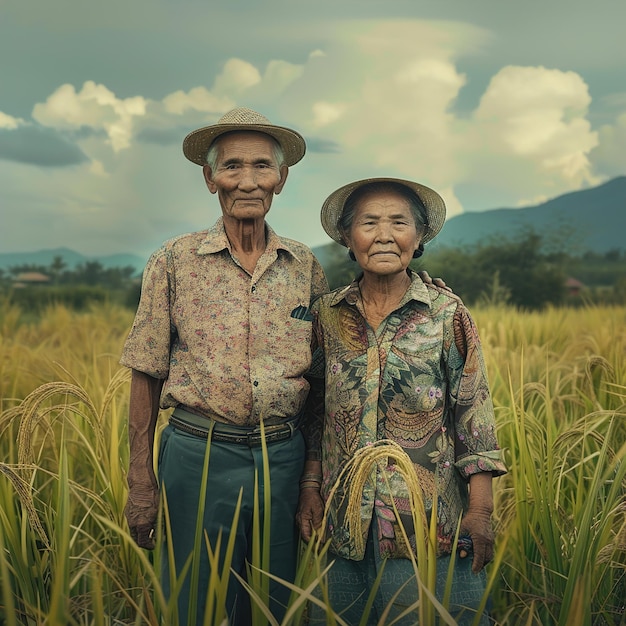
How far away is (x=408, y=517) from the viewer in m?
2.27

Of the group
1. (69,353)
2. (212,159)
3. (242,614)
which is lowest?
(242,614)

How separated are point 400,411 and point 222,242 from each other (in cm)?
81

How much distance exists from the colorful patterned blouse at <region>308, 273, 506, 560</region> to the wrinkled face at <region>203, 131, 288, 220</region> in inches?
16.6

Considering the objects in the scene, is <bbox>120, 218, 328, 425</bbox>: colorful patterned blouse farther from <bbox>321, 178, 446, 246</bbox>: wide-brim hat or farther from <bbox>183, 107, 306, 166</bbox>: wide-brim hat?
<bbox>183, 107, 306, 166</bbox>: wide-brim hat

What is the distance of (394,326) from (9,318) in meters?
→ 6.90

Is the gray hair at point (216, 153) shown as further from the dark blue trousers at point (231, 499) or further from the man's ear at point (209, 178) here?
the dark blue trousers at point (231, 499)

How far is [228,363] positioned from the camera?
245 cm

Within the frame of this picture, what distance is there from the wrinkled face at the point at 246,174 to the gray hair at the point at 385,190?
0.26 metres

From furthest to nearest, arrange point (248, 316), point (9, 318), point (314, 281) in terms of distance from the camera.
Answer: point (9, 318)
point (314, 281)
point (248, 316)

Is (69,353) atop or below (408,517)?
atop

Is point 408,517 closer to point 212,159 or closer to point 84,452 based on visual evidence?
point 212,159

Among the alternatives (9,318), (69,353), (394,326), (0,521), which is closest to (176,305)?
(394,326)

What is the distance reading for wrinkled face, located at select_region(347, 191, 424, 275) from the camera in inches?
91.7

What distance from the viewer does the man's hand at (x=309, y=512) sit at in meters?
2.51
